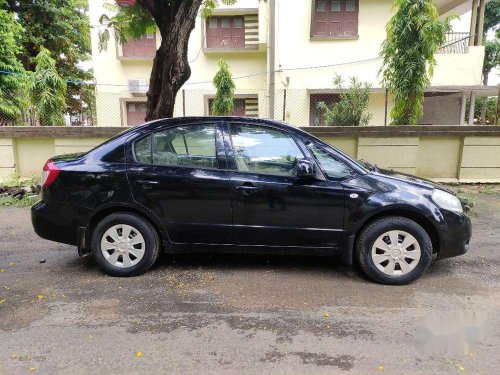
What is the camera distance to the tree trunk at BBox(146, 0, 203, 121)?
6387mm

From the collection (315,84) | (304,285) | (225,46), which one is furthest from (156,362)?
(225,46)

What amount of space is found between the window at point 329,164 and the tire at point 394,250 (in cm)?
58

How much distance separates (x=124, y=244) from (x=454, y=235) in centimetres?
331

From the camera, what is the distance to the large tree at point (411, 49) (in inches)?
311

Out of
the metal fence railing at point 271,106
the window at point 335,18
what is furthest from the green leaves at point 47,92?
the window at point 335,18

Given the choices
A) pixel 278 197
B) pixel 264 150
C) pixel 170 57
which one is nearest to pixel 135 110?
pixel 170 57

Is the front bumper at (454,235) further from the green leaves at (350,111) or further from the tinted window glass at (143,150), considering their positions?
the green leaves at (350,111)

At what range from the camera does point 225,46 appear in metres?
14.7

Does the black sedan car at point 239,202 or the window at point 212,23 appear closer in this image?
the black sedan car at point 239,202

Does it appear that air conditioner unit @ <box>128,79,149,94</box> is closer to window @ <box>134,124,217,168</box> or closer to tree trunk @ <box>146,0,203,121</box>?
tree trunk @ <box>146,0,203,121</box>

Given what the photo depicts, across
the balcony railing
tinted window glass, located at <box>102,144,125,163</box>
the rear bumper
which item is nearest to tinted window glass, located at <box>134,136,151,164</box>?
tinted window glass, located at <box>102,144,125,163</box>

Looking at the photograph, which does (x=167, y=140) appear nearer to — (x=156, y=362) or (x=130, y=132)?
(x=130, y=132)

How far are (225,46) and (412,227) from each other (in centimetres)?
1251

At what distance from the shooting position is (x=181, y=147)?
13.4 feet
